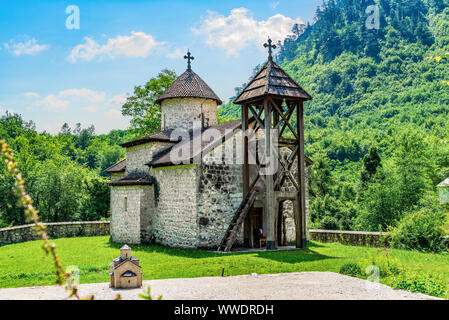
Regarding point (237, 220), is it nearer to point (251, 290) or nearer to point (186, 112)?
point (251, 290)

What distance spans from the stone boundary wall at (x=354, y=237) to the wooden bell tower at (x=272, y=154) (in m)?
2.93

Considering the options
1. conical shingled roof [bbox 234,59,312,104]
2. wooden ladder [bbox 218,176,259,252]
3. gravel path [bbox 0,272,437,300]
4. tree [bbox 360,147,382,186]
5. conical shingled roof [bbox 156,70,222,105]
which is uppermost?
conical shingled roof [bbox 156,70,222,105]

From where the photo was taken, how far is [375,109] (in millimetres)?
58562

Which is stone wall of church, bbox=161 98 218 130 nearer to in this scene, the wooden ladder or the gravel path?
the wooden ladder

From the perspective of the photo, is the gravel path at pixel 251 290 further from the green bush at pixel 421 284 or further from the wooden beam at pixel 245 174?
the wooden beam at pixel 245 174

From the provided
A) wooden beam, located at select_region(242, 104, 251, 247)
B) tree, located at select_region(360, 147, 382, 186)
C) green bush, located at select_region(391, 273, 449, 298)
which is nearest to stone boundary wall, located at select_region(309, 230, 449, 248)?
wooden beam, located at select_region(242, 104, 251, 247)

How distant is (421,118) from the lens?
50250mm

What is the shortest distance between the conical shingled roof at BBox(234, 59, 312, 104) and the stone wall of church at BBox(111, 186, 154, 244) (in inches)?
252

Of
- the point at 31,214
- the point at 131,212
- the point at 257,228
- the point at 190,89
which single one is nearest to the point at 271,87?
the point at 257,228

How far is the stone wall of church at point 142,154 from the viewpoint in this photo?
2016 centimetres

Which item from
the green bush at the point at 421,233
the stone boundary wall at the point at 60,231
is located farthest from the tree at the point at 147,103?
the green bush at the point at 421,233

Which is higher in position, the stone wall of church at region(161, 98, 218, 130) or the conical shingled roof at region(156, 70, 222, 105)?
the conical shingled roof at region(156, 70, 222, 105)

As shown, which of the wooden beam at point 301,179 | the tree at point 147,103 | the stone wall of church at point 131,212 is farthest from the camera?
the tree at point 147,103

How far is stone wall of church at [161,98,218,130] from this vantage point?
2206cm
